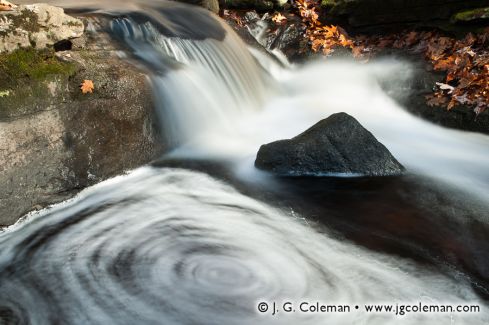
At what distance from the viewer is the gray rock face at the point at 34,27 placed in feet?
13.5

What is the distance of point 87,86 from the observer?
4.62 metres

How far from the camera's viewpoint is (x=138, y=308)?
291cm

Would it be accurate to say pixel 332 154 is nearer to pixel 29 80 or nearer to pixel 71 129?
pixel 71 129

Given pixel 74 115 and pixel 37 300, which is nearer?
pixel 37 300

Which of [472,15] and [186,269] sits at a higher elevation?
[472,15]

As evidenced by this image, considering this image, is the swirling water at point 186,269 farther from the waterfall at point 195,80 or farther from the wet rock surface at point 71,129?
the waterfall at point 195,80

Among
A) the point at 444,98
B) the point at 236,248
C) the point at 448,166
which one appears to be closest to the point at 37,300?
the point at 236,248

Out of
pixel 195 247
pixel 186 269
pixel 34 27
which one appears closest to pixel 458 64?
pixel 195 247

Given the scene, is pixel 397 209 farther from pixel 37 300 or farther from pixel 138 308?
pixel 37 300

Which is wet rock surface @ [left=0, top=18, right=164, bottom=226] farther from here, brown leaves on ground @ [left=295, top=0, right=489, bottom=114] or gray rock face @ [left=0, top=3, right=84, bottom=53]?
brown leaves on ground @ [left=295, top=0, right=489, bottom=114]

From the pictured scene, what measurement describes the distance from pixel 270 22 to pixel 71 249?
8.14 metres

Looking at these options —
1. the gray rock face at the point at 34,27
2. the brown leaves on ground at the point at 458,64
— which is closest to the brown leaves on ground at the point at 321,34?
the brown leaves on ground at the point at 458,64

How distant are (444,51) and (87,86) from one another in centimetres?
605

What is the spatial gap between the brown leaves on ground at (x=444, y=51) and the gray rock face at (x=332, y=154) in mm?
2507
